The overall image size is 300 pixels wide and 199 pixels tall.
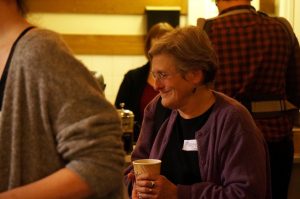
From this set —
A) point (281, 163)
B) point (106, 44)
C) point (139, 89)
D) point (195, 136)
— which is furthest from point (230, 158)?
point (106, 44)

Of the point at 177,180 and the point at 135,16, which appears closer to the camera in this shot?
the point at 177,180

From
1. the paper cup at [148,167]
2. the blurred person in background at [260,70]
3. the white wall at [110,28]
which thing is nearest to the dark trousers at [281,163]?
the blurred person in background at [260,70]

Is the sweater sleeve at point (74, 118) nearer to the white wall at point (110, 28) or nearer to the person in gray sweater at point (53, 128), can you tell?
the person in gray sweater at point (53, 128)

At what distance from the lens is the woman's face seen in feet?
5.32

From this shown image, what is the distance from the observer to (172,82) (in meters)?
1.63

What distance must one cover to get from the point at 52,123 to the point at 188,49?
2.84 ft

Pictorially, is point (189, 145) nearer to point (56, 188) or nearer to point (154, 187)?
point (154, 187)

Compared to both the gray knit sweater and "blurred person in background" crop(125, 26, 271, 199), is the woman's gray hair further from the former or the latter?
the gray knit sweater

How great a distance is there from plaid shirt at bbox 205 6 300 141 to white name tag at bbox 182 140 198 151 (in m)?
0.63

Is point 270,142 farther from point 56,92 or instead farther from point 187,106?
point 56,92

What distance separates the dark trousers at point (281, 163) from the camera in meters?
2.20

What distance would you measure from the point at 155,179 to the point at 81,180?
708mm

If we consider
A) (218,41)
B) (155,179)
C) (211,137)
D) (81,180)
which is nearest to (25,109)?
(81,180)

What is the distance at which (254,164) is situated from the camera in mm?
1485
